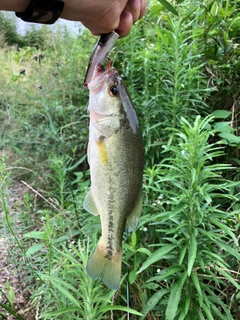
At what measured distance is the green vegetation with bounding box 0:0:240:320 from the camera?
64.1 inches

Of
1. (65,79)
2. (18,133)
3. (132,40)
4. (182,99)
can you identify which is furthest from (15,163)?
(182,99)

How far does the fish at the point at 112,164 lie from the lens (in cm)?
130

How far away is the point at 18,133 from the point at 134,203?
2.41m

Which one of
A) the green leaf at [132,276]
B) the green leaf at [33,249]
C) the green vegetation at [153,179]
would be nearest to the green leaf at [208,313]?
the green vegetation at [153,179]

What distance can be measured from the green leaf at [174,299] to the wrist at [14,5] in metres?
1.25

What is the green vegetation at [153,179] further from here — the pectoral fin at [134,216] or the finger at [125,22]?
the pectoral fin at [134,216]

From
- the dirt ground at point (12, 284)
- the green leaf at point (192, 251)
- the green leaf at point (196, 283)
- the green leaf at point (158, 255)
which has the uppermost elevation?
the green leaf at point (192, 251)

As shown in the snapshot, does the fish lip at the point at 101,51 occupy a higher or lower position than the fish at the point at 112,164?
higher

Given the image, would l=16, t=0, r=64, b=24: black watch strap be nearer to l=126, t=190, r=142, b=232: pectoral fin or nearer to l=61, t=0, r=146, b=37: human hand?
l=61, t=0, r=146, b=37: human hand

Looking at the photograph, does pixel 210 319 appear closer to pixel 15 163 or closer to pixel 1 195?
pixel 1 195

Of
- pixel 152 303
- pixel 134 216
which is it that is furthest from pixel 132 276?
pixel 134 216

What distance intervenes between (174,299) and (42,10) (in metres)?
1.27

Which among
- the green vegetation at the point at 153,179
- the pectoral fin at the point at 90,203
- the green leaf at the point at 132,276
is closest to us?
the pectoral fin at the point at 90,203

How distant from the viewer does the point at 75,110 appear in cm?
329
